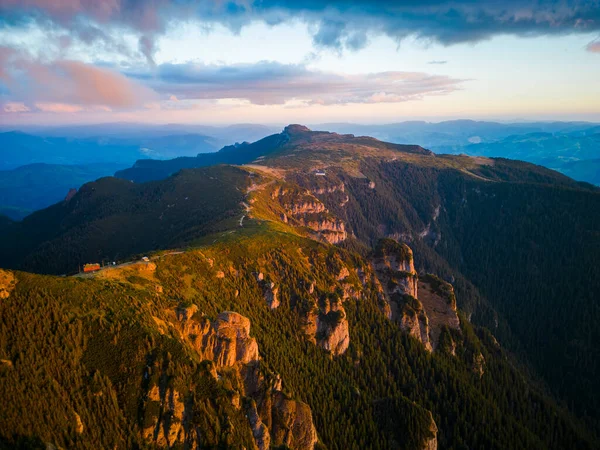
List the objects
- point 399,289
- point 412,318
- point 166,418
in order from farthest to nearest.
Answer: point 399,289, point 412,318, point 166,418

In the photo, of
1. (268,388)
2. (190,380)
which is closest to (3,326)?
(190,380)

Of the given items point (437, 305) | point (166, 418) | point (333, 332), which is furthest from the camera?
point (437, 305)

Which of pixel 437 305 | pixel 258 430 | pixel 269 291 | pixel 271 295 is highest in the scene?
pixel 269 291

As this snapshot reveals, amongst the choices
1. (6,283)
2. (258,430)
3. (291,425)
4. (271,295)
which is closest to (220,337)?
(258,430)

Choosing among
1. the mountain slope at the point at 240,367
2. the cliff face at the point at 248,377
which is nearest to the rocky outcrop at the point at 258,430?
the cliff face at the point at 248,377

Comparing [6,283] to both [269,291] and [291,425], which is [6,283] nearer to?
[291,425]

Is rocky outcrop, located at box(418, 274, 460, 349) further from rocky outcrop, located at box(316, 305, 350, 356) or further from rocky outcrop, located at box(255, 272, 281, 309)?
rocky outcrop, located at box(255, 272, 281, 309)

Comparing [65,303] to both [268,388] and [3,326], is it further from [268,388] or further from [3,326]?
[268,388]

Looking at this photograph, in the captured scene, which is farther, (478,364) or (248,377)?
(478,364)
